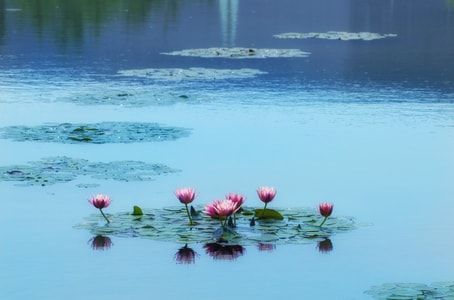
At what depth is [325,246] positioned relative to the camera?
903 centimetres

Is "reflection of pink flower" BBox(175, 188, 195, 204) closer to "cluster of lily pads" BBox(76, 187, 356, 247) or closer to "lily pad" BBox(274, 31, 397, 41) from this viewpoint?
"cluster of lily pads" BBox(76, 187, 356, 247)

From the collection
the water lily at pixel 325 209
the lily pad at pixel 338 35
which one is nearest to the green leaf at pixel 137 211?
the water lily at pixel 325 209

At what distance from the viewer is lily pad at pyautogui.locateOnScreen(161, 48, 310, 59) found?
22845mm

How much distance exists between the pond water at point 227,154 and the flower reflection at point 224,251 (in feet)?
0.06

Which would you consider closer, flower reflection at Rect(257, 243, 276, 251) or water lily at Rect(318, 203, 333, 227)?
flower reflection at Rect(257, 243, 276, 251)

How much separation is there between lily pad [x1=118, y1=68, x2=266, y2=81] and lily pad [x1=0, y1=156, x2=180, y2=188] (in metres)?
7.21

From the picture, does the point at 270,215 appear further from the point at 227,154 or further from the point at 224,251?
the point at 227,154

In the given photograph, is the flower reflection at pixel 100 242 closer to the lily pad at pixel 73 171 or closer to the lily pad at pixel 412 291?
the lily pad at pixel 73 171

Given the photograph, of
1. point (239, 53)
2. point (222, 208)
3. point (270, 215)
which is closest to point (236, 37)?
point (239, 53)

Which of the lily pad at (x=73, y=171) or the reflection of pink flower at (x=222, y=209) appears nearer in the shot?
the reflection of pink flower at (x=222, y=209)

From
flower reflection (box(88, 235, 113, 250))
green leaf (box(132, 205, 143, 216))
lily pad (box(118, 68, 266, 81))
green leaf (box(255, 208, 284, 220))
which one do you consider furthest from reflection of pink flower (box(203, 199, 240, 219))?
lily pad (box(118, 68, 266, 81))

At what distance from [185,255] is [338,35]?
1995 cm

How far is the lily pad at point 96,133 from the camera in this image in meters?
13.6

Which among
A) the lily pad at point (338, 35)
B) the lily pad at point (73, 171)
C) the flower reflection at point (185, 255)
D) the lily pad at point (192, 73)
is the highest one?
the lily pad at point (338, 35)
